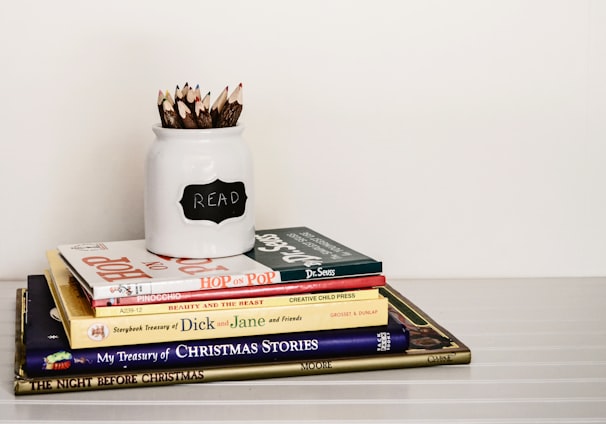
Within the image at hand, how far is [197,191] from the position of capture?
105 centimetres

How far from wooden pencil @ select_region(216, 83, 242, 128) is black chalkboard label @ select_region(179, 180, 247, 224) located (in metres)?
0.08

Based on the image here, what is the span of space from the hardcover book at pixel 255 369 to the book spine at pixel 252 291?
70 millimetres

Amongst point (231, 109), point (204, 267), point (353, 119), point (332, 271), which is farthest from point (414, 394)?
point (353, 119)

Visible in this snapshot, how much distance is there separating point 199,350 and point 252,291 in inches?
3.4

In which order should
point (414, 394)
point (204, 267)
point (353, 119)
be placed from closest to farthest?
point (414, 394) < point (204, 267) < point (353, 119)

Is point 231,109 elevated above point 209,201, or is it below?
above

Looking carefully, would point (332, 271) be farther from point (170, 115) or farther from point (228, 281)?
point (170, 115)

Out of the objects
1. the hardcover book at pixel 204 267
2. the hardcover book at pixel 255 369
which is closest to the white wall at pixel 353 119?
the hardcover book at pixel 204 267

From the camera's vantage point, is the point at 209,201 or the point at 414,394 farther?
the point at 209,201

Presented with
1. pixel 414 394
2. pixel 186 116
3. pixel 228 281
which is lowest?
pixel 414 394

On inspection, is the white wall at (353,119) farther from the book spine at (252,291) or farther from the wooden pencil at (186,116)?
the book spine at (252,291)

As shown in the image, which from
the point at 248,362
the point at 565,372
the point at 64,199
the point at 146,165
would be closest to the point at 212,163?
the point at 146,165

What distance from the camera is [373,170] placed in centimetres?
134

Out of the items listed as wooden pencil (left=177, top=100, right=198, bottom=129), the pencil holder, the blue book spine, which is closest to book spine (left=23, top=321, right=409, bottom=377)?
the blue book spine
